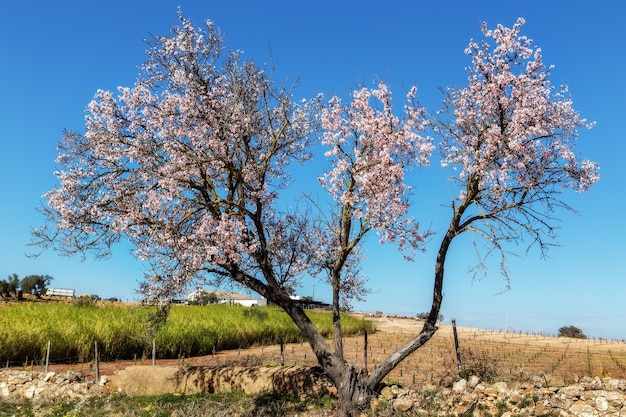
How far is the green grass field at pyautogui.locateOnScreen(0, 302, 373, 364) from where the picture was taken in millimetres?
24078

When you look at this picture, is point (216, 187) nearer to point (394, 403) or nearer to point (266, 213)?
point (266, 213)

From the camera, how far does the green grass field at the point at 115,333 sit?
24.1m

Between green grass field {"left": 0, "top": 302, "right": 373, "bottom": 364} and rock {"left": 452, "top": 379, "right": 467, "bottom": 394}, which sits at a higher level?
green grass field {"left": 0, "top": 302, "right": 373, "bottom": 364}

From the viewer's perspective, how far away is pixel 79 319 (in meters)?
27.6

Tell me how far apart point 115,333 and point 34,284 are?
42.2 m

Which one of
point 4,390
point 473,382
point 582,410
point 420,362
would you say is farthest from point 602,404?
point 4,390

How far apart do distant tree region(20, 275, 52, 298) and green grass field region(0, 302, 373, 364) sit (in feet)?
108

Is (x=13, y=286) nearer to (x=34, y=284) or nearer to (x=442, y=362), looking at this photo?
(x=34, y=284)

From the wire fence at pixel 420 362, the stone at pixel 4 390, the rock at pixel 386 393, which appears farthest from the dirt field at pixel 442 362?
the stone at pixel 4 390

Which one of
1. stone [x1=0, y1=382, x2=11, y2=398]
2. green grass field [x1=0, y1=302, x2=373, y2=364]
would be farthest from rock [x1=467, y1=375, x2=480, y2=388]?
stone [x1=0, y1=382, x2=11, y2=398]

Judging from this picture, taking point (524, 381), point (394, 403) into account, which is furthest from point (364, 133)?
point (524, 381)

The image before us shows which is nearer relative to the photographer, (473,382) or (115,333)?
(473,382)

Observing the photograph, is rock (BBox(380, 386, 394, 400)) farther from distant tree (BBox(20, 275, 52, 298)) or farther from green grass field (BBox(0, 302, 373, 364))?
distant tree (BBox(20, 275, 52, 298))

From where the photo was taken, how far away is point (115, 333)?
87.7 feet
